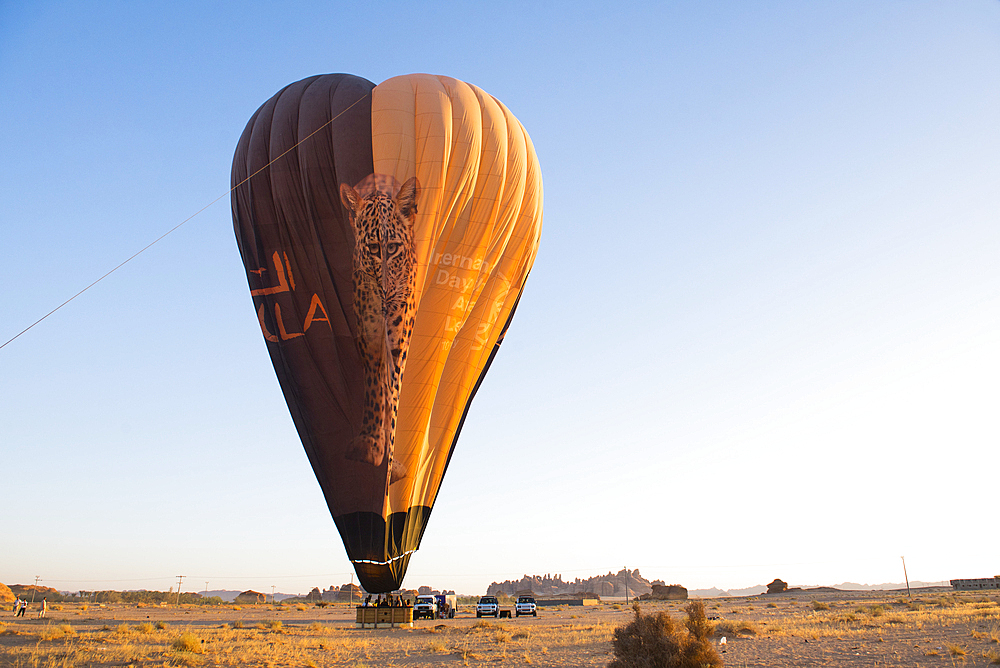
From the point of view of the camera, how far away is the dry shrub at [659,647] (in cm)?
1251

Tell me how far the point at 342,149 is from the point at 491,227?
4.65 metres

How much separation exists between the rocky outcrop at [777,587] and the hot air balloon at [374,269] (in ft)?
252

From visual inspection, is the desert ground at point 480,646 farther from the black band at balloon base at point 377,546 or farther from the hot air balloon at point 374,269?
the hot air balloon at point 374,269

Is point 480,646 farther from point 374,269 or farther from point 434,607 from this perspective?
point 434,607

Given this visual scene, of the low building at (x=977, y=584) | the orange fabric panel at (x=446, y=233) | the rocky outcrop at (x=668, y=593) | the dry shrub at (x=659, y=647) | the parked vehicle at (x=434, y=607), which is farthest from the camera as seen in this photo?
the rocky outcrop at (x=668, y=593)

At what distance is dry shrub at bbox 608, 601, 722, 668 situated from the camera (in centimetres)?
1251

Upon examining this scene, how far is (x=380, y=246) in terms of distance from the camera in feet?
58.5

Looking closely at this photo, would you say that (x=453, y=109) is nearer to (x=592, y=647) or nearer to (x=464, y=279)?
(x=464, y=279)

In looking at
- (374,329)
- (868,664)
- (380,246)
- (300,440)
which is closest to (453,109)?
(380,246)

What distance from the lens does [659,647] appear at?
499 inches

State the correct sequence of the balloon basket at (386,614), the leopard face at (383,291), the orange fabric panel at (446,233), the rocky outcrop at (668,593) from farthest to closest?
the rocky outcrop at (668,593) → the balloon basket at (386,614) → the orange fabric panel at (446,233) → the leopard face at (383,291)

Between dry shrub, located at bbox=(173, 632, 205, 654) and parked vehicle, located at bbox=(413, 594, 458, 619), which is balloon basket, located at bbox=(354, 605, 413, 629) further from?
parked vehicle, located at bbox=(413, 594, 458, 619)

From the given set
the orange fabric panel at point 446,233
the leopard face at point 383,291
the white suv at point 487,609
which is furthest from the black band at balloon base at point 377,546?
the white suv at point 487,609

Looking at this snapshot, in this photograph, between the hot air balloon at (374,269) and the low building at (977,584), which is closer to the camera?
the hot air balloon at (374,269)
